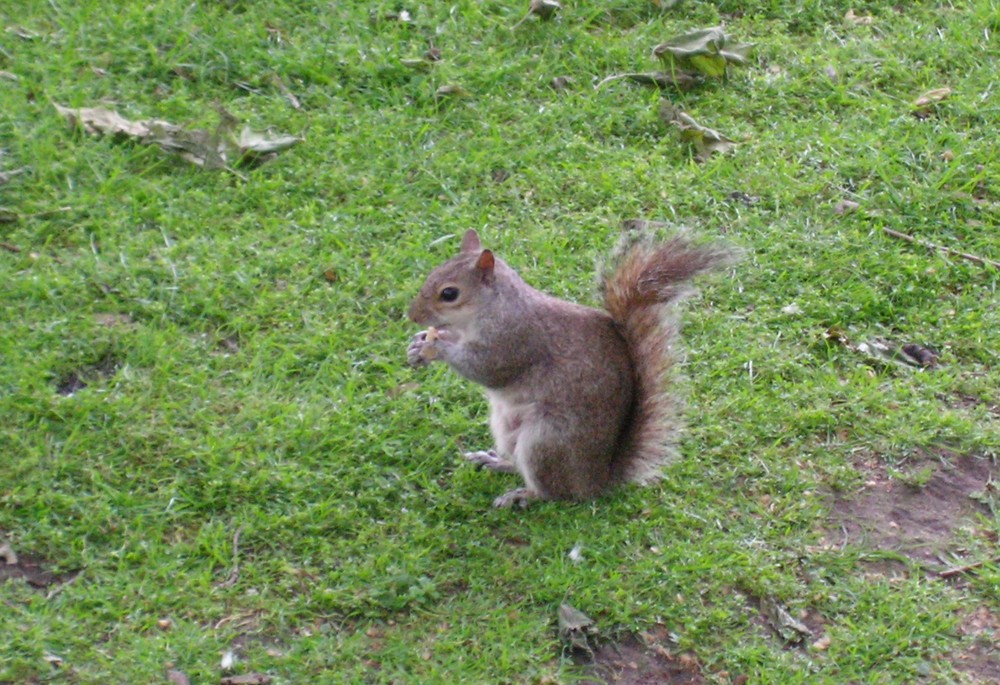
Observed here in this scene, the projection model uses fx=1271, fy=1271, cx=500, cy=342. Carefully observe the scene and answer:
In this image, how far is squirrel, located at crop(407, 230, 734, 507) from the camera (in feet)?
9.49

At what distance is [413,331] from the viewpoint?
3.42 metres

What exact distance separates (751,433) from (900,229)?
106 centimetres

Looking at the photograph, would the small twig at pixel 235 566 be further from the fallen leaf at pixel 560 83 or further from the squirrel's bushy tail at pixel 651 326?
the fallen leaf at pixel 560 83

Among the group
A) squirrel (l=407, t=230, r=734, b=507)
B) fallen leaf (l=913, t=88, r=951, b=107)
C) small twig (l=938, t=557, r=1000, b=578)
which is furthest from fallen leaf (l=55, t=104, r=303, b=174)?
small twig (l=938, t=557, r=1000, b=578)

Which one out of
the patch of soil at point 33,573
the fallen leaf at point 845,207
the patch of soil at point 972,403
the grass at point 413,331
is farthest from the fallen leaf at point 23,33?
the patch of soil at point 972,403

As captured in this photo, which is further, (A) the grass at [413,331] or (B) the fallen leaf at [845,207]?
(B) the fallen leaf at [845,207]

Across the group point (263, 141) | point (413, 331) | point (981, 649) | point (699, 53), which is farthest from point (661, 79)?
point (981, 649)

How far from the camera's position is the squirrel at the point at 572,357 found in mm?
2893

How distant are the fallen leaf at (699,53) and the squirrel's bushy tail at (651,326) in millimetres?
1607

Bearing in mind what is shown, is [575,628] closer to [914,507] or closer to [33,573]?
[914,507]

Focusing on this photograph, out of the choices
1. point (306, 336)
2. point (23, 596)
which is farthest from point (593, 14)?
point (23, 596)

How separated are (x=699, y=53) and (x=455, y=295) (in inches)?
72.8

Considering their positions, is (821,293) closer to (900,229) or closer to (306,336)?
(900,229)

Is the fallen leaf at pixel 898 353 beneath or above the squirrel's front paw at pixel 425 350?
beneath
